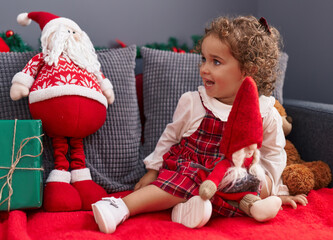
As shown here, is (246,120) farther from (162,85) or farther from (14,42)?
(14,42)

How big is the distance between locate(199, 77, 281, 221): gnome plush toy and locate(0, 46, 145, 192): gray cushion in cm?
42

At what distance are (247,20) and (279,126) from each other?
355 mm

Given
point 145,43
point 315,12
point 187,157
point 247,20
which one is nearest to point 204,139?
point 187,157

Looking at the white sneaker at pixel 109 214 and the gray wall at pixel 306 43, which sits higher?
the gray wall at pixel 306 43

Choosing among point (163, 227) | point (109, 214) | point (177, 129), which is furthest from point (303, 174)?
point (109, 214)

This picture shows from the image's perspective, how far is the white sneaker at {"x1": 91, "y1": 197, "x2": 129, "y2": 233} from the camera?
90 centimetres

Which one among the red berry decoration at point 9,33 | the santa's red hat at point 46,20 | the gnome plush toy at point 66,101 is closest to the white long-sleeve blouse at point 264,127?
the gnome plush toy at point 66,101

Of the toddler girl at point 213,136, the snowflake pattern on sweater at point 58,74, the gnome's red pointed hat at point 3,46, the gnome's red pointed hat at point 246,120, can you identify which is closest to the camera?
the gnome's red pointed hat at point 246,120

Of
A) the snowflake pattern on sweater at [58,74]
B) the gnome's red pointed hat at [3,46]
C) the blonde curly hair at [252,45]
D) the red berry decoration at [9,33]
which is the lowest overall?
the snowflake pattern on sweater at [58,74]

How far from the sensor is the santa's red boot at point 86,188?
112 centimetres

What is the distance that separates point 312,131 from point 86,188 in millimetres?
841

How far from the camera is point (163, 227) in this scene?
922 millimetres

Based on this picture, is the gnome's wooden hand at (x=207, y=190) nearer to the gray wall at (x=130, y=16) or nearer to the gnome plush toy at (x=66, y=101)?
the gnome plush toy at (x=66, y=101)

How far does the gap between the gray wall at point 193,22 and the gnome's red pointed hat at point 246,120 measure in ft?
3.27
